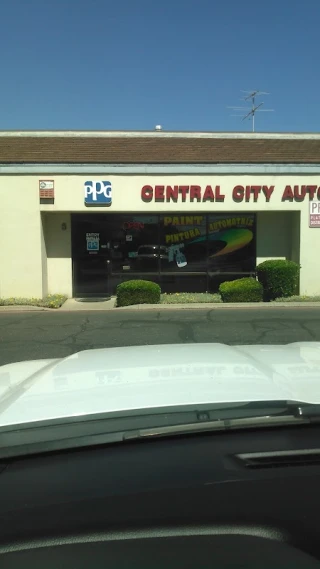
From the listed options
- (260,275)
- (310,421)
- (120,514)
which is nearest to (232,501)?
(120,514)

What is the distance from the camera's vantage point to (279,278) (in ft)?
50.9

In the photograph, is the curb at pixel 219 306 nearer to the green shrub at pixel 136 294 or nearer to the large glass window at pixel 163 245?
the green shrub at pixel 136 294

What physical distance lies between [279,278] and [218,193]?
3258mm

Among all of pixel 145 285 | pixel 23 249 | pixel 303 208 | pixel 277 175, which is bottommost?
pixel 145 285

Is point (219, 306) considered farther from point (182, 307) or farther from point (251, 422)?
point (251, 422)

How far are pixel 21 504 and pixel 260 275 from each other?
15.1m

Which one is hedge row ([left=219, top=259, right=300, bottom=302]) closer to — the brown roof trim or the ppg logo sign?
the brown roof trim

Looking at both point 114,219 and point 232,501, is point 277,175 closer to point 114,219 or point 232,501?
point 114,219

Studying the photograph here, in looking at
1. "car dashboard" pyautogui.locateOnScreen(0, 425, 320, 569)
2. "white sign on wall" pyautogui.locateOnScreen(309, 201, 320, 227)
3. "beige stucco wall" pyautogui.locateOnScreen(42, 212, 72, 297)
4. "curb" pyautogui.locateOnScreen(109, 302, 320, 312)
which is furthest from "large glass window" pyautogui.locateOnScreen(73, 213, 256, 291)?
"car dashboard" pyautogui.locateOnScreen(0, 425, 320, 569)

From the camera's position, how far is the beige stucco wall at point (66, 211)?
15.8 meters

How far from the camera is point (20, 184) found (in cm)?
1577

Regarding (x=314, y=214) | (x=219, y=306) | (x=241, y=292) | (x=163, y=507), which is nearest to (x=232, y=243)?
(x=314, y=214)

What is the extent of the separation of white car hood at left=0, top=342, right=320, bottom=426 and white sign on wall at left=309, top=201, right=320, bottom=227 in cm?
1328

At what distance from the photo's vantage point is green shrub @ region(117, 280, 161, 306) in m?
14.7
